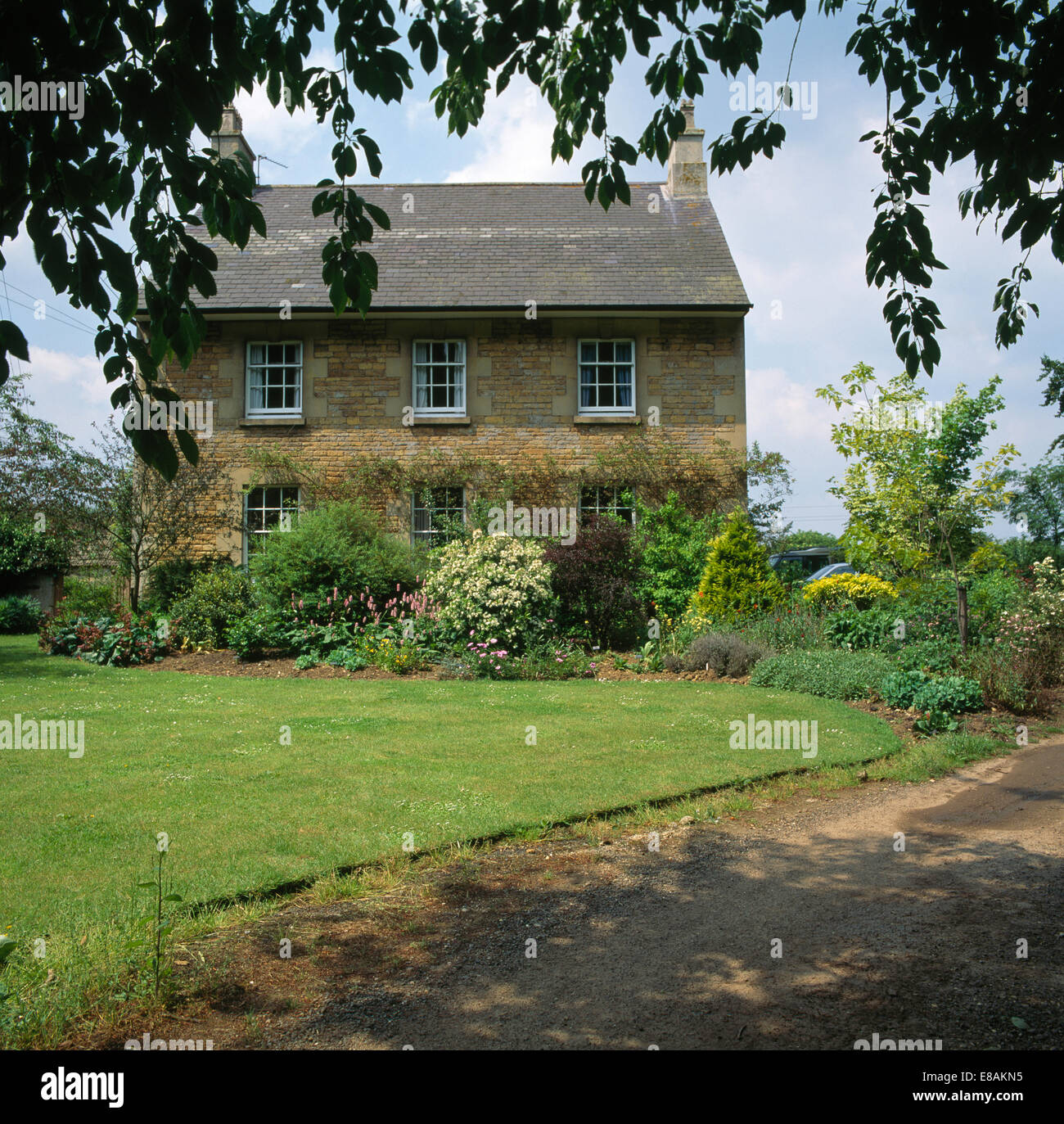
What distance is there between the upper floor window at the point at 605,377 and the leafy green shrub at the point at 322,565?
18.1 feet

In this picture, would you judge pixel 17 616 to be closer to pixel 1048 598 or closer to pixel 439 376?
pixel 439 376

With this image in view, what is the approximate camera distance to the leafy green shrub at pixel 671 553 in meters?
15.0

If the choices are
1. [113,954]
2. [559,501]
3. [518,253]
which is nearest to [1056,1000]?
[113,954]

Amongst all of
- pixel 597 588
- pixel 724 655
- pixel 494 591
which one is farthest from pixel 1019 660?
pixel 494 591

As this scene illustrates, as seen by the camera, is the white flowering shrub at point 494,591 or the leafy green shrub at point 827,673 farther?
the white flowering shrub at point 494,591

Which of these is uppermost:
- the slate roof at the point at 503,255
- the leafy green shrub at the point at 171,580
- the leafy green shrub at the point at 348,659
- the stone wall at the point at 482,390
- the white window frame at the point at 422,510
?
the slate roof at the point at 503,255

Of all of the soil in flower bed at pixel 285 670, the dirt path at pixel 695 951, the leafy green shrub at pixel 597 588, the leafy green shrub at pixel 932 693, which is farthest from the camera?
the leafy green shrub at pixel 597 588

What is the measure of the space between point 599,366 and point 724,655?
→ 773cm

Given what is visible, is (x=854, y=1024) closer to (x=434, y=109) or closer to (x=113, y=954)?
(x=113, y=954)

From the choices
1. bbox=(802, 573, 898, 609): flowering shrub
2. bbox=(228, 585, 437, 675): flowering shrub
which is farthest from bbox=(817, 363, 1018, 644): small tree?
bbox=(228, 585, 437, 675): flowering shrub

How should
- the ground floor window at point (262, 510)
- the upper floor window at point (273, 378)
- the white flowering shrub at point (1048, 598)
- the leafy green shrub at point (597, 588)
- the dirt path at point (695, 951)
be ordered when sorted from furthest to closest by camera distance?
the upper floor window at point (273, 378), the ground floor window at point (262, 510), the leafy green shrub at point (597, 588), the white flowering shrub at point (1048, 598), the dirt path at point (695, 951)

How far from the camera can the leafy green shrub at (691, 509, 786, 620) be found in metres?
13.7

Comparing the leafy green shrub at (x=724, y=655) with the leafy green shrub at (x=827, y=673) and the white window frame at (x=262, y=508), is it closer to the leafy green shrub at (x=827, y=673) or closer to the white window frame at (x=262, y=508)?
the leafy green shrub at (x=827, y=673)

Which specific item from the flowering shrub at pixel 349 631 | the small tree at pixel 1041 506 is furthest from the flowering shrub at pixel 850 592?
the small tree at pixel 1041 506
